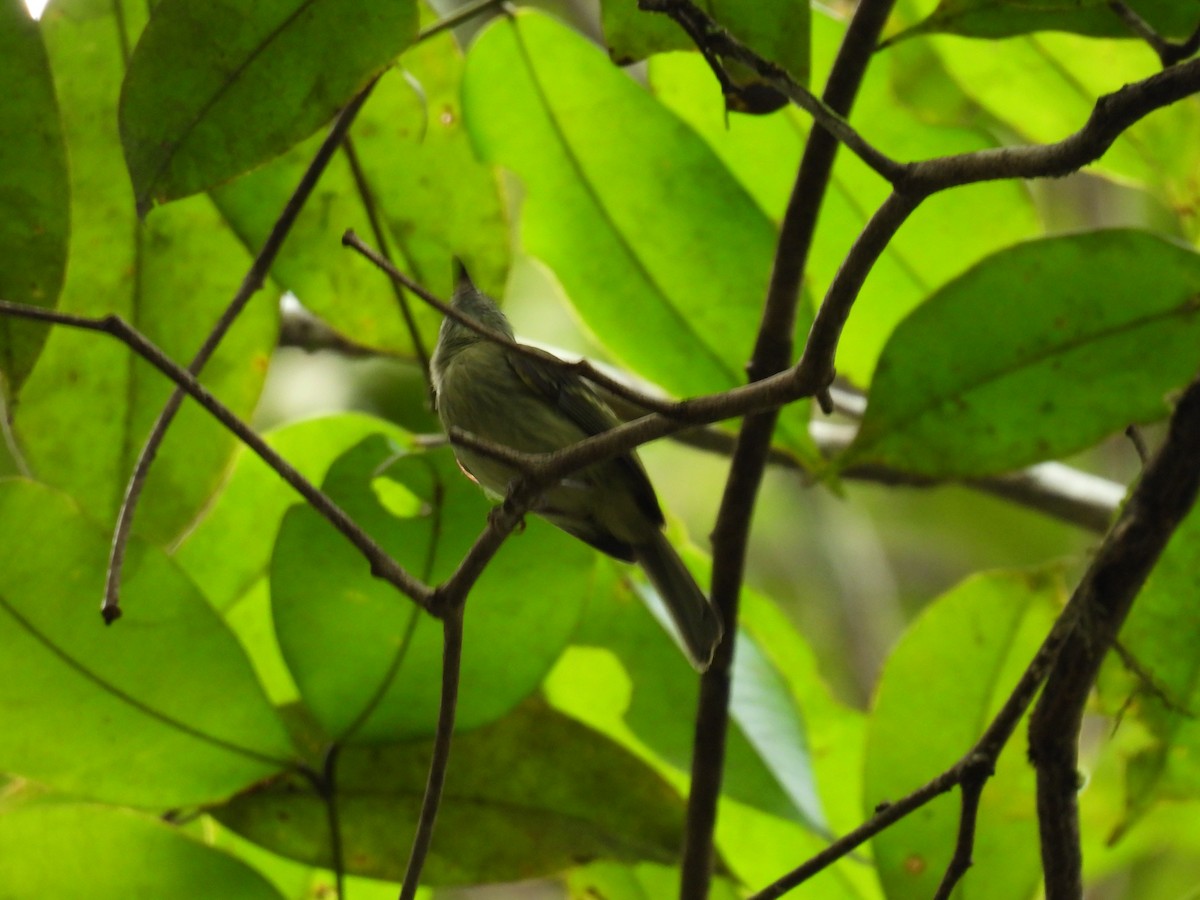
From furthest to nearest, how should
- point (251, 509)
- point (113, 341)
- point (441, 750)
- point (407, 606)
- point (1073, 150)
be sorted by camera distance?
point (251, 509)
point (113, 341)
point (407, 606)
point (441, 750)
point (1073, 150)

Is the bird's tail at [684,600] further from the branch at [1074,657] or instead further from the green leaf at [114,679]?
the green leaf at [114,679]

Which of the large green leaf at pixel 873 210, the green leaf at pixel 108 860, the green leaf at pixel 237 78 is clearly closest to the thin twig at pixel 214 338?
the green leaf at pixel 237 78

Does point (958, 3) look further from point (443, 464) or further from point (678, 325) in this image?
point (443, 464)

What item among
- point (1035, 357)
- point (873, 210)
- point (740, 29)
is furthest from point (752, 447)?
point (873, 210)

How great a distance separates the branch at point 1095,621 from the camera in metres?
1.07

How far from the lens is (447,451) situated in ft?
4.63

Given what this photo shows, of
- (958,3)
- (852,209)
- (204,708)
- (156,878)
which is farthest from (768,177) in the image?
(156,878)

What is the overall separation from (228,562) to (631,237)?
65 cm

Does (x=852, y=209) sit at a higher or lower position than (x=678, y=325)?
higher

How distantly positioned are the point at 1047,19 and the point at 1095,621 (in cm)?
64

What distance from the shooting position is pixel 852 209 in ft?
5.77

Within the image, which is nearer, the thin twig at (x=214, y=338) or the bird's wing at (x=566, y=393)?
the thin twig at (x=214, y=338)

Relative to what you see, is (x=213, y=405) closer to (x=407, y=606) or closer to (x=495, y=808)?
(x=407, y=606)

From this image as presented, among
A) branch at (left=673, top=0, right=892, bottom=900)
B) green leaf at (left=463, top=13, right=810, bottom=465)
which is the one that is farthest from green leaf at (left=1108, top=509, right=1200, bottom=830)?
green leaf at (left=463, top=13, right=810, bottom=465)
